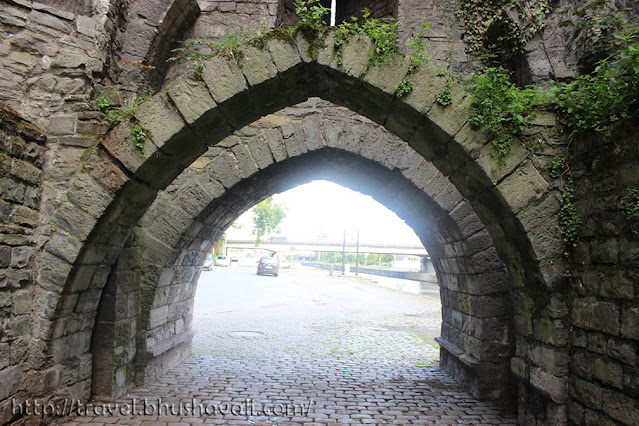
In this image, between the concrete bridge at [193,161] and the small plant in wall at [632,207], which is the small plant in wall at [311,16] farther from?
the small plant in wall at [632,207]

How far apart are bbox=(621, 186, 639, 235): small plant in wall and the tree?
3783 cm

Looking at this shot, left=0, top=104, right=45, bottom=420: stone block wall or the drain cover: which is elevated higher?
left=0, top=104, right=45, bottom=420: stone block wall

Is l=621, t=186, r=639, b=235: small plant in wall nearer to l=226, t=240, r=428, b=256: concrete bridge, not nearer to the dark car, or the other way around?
the dark car

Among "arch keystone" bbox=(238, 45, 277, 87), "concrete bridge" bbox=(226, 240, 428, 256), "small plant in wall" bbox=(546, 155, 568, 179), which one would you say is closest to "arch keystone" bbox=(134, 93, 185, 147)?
"arch keystone" bbox=(238, 45, 277, 87)

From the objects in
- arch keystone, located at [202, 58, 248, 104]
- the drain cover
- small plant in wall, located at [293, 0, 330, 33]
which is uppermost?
small plant in wall, located at [293, 0, 330, 33]

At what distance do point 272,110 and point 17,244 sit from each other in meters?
2.17

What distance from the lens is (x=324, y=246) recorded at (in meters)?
45.9

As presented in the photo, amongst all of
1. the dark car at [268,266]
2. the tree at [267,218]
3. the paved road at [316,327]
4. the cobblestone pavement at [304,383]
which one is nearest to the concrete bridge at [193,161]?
the cobblestone pavement at [304,383]

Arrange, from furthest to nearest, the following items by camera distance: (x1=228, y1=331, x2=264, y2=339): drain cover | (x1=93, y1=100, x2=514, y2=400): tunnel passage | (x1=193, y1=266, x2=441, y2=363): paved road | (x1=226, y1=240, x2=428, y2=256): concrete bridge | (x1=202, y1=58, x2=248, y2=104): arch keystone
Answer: (x1=226, y1=240, x2=428, y2=256): concrete bridge
(x1=228, y1=331, x2=264, y2=339): drain cover
(x1=193, y1=266, x2=441, y2=363): paved road
(x1=93, y1=100, x2=514, y2=400): tunnel passage
(x1=202, y1=58, x2=248, y2=104): arch keystone

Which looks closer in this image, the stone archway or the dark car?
the stone archway

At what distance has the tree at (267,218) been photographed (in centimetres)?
4050

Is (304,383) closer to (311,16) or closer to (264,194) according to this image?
(264,194)

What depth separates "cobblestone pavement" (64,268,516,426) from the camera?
3.91m

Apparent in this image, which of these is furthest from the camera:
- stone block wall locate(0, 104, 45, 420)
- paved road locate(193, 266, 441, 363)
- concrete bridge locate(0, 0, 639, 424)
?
paved road locate(193, 266, 441, 363)
